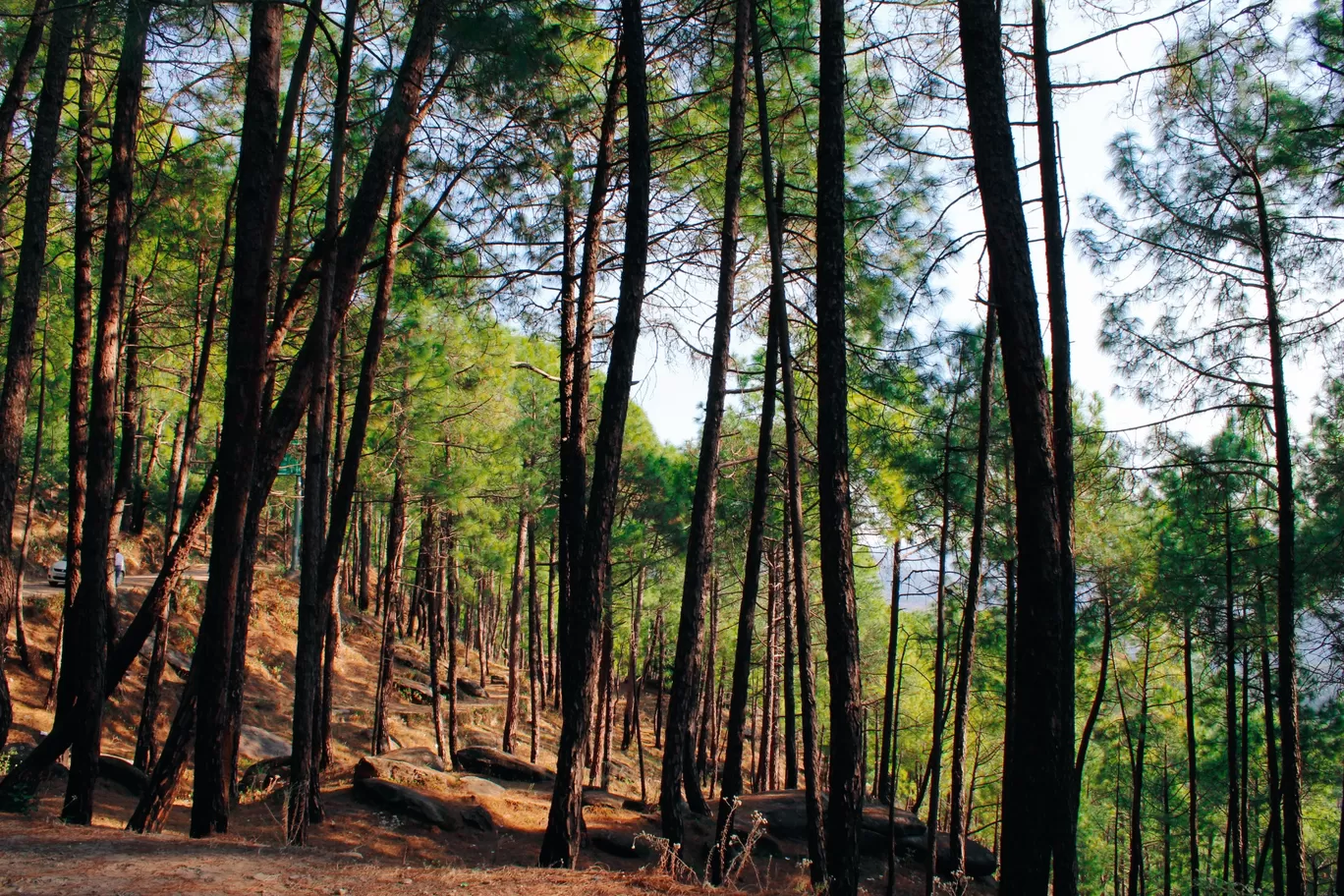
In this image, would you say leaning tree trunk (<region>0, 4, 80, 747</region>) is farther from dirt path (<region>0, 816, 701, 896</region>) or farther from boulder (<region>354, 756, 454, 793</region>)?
boulder (<region>354, 756, 454, 793</region>)

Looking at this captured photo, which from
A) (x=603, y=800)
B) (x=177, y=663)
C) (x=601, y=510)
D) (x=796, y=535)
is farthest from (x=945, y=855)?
(x=177, y=663)

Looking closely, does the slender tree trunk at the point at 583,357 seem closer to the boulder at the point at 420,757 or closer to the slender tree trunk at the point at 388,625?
the boulder at the point at 420,757

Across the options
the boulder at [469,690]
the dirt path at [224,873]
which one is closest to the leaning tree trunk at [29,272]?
the dirt path at [224,873]

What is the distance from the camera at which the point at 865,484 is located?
13.5 meters

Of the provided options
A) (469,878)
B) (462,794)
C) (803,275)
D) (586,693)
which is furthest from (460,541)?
(469,878)

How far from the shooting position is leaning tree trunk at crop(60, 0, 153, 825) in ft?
23.4

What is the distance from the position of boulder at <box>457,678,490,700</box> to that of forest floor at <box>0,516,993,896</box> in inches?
28.6

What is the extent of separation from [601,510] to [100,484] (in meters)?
4.70

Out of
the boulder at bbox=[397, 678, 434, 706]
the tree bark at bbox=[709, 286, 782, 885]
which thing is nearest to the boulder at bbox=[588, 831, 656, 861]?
the tree bark at bbox=[709, 286, 782, 885]

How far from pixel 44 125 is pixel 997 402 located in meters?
11.8

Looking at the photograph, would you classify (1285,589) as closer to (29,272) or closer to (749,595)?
(749,595)

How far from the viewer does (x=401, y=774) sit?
12180 mm

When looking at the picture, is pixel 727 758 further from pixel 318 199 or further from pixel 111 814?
pixel 318 199

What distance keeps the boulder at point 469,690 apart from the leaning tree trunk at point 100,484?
61.6ft
